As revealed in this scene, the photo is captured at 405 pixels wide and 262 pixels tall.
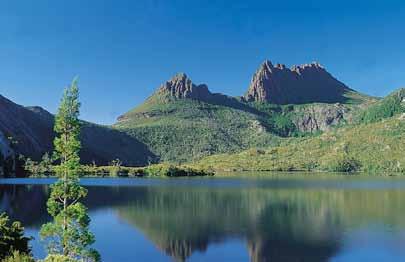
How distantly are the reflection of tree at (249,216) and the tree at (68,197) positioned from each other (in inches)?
1032

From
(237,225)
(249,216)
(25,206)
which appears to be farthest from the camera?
(25,206)

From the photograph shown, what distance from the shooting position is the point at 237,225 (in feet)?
287

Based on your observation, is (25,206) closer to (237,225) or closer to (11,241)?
(237,225)

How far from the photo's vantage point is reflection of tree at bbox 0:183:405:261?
224 ft

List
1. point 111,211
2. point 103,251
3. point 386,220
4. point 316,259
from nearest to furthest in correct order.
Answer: point 316,259 → point 103,251 → point 386,220 → point 111,211

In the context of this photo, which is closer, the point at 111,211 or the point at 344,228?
the point at 344,228

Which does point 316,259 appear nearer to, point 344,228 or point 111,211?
point 344,228

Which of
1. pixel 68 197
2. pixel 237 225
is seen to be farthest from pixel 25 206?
pixel 68 197

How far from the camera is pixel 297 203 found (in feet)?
409

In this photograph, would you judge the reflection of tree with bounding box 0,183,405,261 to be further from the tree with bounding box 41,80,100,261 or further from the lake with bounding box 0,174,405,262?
the tree with bounding box 41,80,100,261

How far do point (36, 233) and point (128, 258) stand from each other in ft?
70.9

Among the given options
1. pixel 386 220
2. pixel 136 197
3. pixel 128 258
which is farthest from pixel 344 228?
pixel 136 197

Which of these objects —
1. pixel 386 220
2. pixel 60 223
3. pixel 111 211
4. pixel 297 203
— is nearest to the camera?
pixel 60 223

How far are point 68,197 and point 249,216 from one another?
2530 inches
